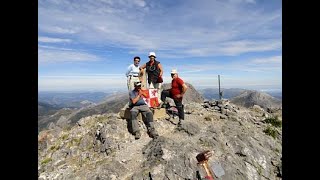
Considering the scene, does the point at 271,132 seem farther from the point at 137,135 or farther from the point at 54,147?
the point at 54,147

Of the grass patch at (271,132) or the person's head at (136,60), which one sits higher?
the person's head at (136,60)

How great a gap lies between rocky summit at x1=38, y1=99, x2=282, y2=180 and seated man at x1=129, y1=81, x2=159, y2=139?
0.64 metres

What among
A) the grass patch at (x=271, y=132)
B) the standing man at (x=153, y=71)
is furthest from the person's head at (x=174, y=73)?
the grass patch at (x=271, y=132)

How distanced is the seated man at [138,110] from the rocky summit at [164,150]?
25.1 inches

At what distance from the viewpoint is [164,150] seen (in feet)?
59.1

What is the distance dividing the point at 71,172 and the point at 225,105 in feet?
50.8

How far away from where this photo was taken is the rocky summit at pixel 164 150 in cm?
1708

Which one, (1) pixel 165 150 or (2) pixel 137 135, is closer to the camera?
(1) pixel 165 150

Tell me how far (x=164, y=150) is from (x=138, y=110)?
3165mm

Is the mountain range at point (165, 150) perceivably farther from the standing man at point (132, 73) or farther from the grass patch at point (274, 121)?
the standing man at point (132, 73)

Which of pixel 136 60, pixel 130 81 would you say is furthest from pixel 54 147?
pixel 136 60

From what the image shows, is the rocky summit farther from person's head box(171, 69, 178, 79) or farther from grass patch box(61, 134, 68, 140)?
person's head box(171, 69, 178, 79)
